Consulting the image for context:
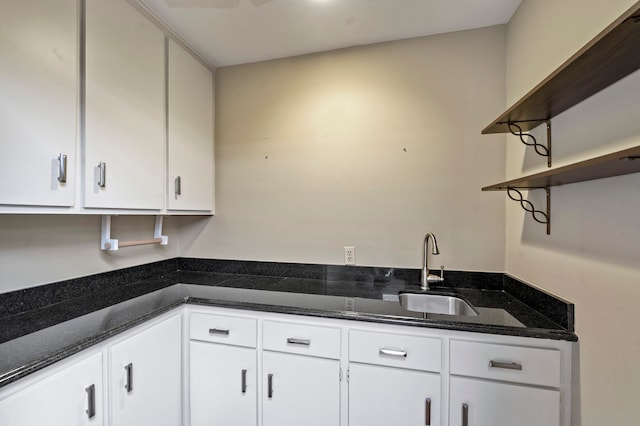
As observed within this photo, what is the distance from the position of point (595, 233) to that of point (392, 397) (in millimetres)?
1020

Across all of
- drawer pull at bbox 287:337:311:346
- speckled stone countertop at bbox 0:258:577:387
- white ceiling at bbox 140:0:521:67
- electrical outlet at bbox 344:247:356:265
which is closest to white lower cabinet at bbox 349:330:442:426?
speckled stone countertop at bbox 0:258:577:387

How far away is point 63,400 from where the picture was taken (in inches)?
40.2

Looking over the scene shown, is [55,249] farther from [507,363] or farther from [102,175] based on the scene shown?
[507,363]

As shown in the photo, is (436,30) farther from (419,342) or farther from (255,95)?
(419,342)

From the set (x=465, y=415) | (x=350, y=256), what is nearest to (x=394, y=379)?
(x=465, y=415)

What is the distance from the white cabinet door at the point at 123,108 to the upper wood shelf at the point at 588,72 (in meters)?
1.76

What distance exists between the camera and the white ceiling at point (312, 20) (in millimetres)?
1572

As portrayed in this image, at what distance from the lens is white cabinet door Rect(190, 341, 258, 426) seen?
1.51 m

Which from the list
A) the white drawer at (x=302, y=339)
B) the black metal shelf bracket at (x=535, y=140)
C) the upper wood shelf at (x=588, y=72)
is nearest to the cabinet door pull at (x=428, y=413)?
the white drawer at (x=302, y=339)

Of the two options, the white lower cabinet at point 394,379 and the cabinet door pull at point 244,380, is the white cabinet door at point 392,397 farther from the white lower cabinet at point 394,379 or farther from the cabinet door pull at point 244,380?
the cabinet door pull at point 244,380

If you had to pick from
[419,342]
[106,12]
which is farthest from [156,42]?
[419,342]

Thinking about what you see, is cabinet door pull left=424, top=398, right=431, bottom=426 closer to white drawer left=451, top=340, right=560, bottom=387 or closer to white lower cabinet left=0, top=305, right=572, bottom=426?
white lower cabinet left=0, top=305, right=572, bottom=426

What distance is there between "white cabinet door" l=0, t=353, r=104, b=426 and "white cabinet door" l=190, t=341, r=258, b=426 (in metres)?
0.48

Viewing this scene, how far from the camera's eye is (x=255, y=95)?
7.14ft
